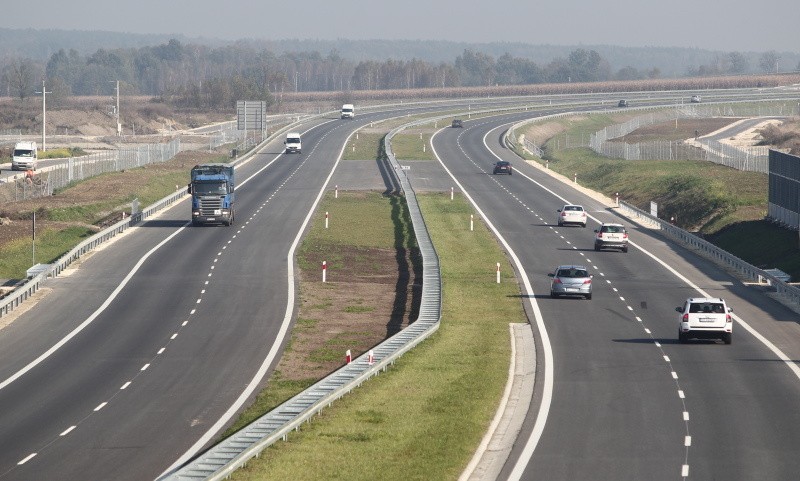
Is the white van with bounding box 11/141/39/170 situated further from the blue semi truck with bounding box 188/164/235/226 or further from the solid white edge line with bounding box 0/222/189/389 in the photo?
the solid white edge line with bounding box 0/222/189/389

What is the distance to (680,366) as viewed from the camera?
139 ft

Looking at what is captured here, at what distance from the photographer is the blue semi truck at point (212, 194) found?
258 ft

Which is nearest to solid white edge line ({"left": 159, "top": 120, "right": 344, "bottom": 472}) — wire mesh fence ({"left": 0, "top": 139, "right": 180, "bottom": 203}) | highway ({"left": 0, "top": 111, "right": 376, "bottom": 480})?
highway ({"left": 0, "top": 111, "right": 376, "bottom": 480})

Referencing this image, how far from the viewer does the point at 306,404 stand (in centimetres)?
3453

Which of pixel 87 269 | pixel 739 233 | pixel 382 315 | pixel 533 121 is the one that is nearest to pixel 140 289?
pixel 87 269

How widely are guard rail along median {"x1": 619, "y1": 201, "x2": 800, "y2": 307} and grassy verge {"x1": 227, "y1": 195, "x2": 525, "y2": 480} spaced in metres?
Answer: 12.0

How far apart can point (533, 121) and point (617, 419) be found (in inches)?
6364

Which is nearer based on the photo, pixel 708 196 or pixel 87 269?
pixel 87 269

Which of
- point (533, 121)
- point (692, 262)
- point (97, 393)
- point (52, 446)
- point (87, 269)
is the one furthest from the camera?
point (533, 121)

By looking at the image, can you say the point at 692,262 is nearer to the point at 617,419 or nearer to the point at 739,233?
the point at 739,233

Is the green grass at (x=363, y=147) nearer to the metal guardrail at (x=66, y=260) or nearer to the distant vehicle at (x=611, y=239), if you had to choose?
the metal guardrail at (x=66, y=260)

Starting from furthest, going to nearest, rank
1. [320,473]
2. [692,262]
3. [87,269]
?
[692,262], [87,269], [320,473]

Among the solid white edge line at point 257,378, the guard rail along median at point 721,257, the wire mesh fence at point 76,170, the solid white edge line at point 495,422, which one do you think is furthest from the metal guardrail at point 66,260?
the guard rail along median at point 721,257

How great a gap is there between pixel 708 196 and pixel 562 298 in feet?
152
